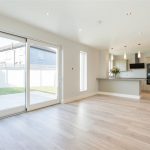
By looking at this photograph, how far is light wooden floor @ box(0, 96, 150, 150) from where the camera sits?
6.90 feet

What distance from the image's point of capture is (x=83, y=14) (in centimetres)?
310

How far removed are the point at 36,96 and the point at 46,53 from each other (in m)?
1.57

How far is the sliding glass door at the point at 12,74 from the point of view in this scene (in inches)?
137

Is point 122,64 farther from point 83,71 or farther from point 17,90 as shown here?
point 17,90

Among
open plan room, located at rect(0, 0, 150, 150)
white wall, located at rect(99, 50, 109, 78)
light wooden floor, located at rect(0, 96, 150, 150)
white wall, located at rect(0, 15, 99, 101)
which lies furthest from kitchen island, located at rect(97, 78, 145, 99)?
light wooden floor, located at rect(0, 96, 150, 150)

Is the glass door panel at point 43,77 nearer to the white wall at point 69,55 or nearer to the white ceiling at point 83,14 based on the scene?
the white wall at point 69,55

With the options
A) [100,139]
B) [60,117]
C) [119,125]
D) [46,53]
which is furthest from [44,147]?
[46,53]

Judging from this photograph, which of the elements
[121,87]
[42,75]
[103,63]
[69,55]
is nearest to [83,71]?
[69,55]

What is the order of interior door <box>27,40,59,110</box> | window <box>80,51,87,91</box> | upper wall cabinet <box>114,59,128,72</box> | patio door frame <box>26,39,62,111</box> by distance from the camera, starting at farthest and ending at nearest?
upper wall cabinet <box>114,59,128,72</box>
window <box>80,51,87,91</box>
interior door <box>27,40,59,110</box>
patio door frame <box>26,39,62,111</box>

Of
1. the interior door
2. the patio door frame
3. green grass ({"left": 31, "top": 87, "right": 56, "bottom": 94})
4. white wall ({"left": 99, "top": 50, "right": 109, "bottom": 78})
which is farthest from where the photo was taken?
white wall ({"left": 99, "top": 50, "right": 109, "bottom": 78})

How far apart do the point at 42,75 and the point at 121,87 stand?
414cm

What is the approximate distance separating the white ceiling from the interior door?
0.78 metres

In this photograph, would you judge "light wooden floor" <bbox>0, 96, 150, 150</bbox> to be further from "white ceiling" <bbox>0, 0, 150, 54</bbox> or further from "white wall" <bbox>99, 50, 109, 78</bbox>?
"white wall" <bbox>99, 50, 109, 78</bbox>

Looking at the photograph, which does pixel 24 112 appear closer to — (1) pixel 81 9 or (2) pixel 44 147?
(2) pixel 44 147
